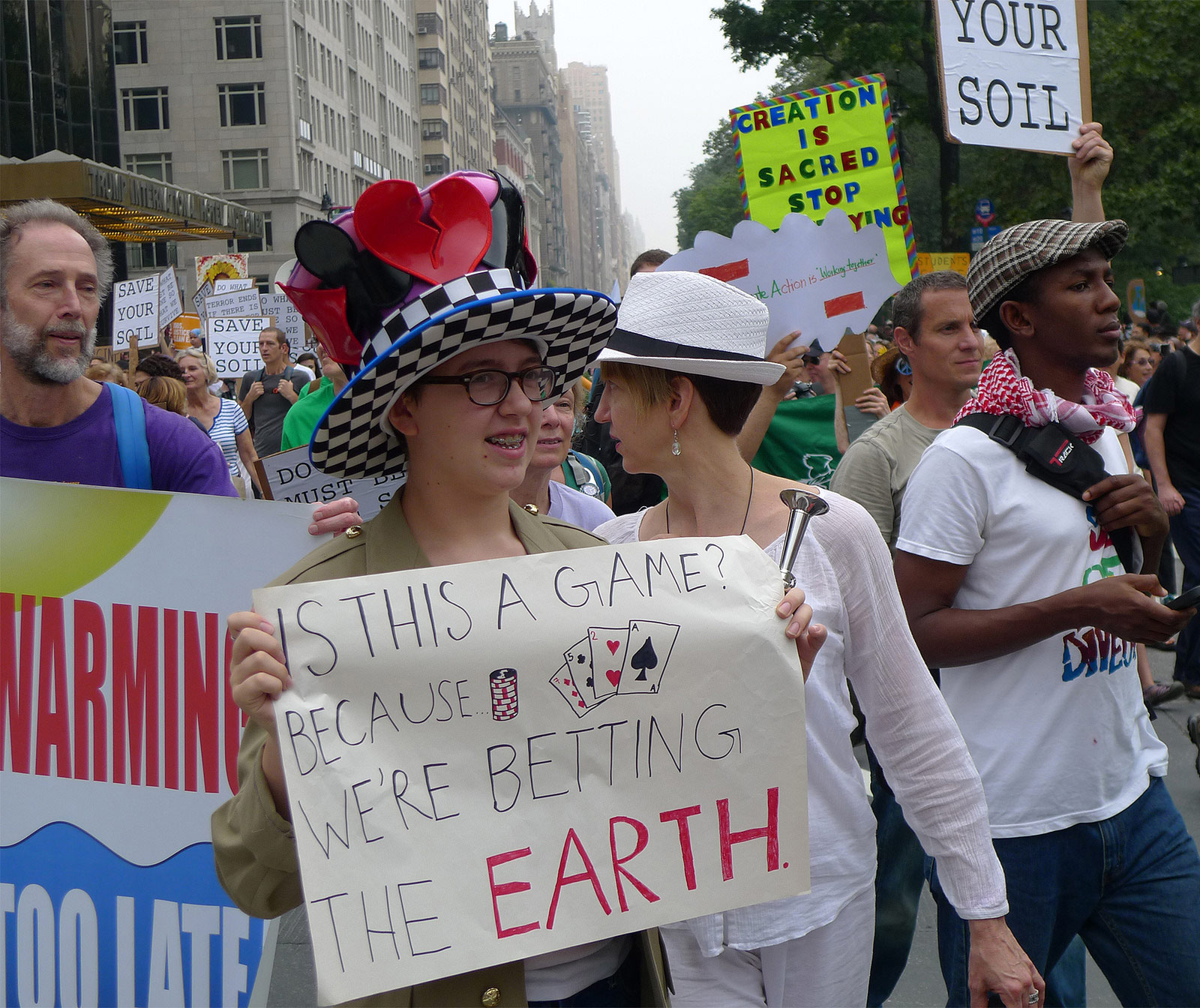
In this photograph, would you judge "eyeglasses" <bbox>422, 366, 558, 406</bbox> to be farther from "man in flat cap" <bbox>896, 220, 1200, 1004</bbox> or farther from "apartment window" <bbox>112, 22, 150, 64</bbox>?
"apartment window" <bbox>112, 22, 150, 64</bbox>

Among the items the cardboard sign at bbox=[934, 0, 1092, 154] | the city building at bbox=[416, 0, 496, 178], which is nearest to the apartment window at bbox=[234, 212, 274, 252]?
the city building at bbox=[416, 0, 496, 178]

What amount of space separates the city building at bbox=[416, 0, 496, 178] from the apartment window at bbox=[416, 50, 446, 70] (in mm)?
54

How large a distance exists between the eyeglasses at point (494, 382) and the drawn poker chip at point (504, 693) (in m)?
0.43

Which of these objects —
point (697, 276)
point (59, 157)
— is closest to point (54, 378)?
point (697, 276)

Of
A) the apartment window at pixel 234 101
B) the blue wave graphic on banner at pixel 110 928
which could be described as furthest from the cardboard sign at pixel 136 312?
the apartment window at pixel 234 101

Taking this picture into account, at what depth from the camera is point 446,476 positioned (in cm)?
194

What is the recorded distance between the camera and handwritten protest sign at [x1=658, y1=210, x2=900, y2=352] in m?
4.88

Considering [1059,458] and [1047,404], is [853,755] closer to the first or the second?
[1059,458]

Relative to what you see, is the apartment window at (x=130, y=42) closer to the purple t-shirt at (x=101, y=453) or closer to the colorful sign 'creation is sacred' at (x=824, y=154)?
the colorful sign 'creation is sacred' at (x=824, y=154)

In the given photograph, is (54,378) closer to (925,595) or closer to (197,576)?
(197,576)

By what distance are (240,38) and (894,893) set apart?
5688cm

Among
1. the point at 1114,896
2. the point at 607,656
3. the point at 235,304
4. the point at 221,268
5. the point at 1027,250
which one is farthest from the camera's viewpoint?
the point at 221,268

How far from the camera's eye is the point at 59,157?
23.0 meters

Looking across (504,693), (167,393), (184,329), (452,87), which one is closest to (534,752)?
(504,693)
